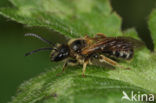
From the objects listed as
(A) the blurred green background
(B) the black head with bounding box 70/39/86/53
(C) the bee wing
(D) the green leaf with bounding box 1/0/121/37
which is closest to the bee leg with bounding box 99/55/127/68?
(C) the bee wing

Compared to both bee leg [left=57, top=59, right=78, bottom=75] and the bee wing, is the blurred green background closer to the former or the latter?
the bee wing

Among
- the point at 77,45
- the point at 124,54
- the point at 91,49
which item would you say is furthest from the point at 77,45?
the point at 124,54

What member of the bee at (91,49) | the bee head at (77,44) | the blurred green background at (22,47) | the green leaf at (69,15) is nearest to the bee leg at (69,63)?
the bee at (91,49)

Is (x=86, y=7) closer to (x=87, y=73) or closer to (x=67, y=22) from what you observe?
(x=67, y=22)

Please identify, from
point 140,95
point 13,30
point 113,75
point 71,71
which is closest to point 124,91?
point 140,95

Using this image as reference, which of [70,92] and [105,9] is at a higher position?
[105,9]

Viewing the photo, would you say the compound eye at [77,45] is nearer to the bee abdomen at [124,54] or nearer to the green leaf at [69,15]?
the green leaf at [69,15]
